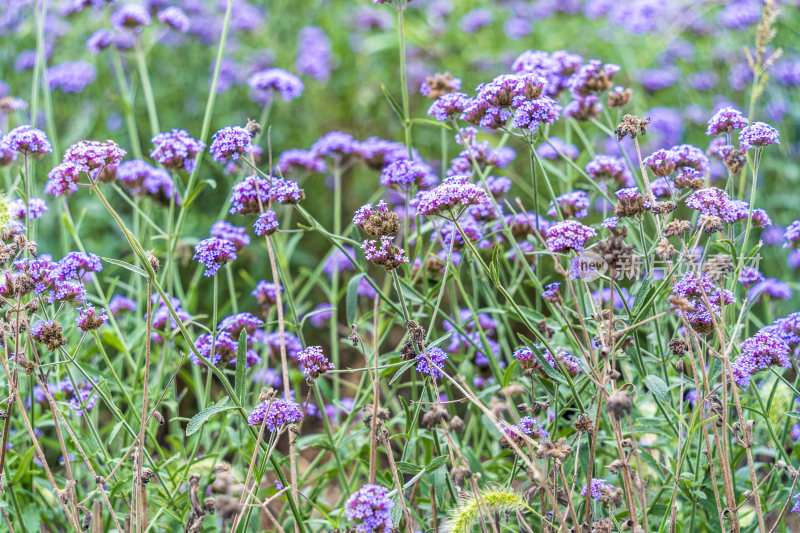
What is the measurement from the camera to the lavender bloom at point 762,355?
1.69 metres

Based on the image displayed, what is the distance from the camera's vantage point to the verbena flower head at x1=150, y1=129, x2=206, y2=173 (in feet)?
7.04

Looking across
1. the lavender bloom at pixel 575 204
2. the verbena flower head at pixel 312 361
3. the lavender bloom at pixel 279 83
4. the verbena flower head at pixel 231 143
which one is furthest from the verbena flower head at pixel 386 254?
the lavender bloom at pixel 279 83

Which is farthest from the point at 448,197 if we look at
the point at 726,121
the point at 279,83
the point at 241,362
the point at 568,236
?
the point at 279,83

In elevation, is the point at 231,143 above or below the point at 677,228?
above

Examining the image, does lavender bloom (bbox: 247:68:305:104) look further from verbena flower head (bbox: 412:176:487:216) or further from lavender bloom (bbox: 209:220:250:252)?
verbena flower head (bbox: 412:176:487:216)

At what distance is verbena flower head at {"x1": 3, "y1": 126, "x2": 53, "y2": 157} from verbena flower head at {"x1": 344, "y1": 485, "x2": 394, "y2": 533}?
1.24 metres

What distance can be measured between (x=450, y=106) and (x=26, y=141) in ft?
3.52

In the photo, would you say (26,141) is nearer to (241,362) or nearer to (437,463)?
(241,362)

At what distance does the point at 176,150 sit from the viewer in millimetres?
2146

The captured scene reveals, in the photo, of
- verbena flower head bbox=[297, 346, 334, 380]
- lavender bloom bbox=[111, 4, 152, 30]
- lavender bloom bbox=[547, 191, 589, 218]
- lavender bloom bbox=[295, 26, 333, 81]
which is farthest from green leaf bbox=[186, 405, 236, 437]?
lavender bloom bbox=[295, 26, 333, 81]

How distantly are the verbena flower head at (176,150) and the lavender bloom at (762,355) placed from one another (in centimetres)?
148

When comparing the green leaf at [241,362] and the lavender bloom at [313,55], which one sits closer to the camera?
the green leaf at [241,362]

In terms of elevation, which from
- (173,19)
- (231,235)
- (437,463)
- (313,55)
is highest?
(173,19)

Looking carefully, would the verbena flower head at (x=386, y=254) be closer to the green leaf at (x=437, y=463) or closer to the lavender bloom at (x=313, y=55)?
the green leaf at (x=437, y=463)
